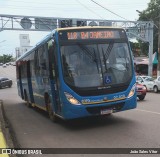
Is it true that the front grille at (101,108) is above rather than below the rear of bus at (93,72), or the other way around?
below

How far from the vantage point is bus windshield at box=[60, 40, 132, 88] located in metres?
10.6

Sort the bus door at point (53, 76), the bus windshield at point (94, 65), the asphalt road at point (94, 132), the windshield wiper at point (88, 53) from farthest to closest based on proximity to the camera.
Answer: the bus door at point (53, 76), the windshield wiper at point (88, 53), the bus windshield at point (94, 65), the asphalt road at point (94, 132)

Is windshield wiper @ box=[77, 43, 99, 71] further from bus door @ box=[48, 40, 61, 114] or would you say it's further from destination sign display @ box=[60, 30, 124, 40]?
bus door @ box=[48, 40, 61, 114]

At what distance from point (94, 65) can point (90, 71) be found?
235 millimetres

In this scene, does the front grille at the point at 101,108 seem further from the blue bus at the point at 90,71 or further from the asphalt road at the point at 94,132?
the asphalt road at the point at 94,132

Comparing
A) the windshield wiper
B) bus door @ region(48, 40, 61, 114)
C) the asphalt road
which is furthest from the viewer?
bus door @ region(48, 40, 61, 114)

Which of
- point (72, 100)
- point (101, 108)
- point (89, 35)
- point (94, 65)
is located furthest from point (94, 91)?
point (89, 35)

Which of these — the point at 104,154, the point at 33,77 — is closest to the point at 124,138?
the point at 104,154

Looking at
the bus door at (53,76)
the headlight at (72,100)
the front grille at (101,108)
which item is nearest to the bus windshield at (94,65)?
the headlight at (72,100)

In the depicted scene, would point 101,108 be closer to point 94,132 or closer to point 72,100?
point 94,132

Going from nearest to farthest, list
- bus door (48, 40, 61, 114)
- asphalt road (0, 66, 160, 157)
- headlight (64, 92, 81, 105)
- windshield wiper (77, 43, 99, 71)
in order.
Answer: asphalt road (0, 66, 160, 157)
headlight (64, 92, 81, 105)
windshield wiper (77, 43, 99, 71)
bus door (48, 40, 61, 114)

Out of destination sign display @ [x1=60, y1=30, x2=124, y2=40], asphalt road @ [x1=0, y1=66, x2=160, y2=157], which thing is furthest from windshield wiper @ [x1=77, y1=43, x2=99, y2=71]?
asphalt road @ [x1=0, y1=66, x2=160, y2=157]

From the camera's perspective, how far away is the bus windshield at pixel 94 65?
1062 cm

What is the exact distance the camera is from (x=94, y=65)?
10.8 m
